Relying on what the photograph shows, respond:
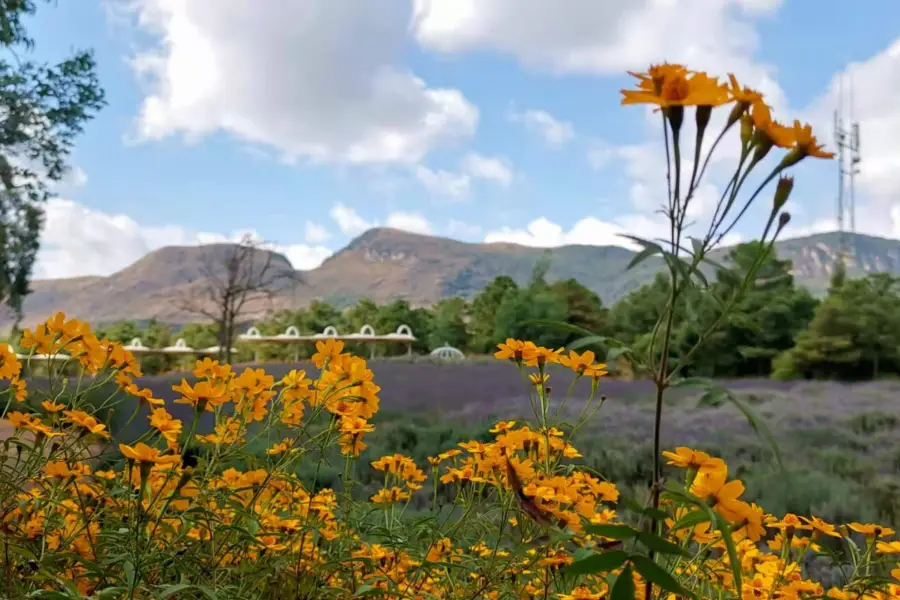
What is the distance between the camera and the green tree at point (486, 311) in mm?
18500

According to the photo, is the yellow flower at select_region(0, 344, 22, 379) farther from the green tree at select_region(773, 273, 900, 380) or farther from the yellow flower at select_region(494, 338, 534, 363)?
the green tree at select_region(773, 273, 900, 380)

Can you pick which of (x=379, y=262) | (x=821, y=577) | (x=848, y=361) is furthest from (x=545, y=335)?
(x=379, y=262)

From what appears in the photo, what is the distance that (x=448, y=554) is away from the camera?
A: 0.99 meters

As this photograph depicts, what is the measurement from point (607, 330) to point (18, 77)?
11.9 meters

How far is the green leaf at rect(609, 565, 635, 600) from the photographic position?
15.4 inches

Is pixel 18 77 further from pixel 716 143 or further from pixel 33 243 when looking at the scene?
pixel 716 143

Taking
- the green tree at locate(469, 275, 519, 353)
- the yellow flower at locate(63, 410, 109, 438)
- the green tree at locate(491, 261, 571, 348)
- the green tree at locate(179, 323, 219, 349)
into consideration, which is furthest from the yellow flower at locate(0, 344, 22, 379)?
the green tree at locate(179, 323, 219, 349)

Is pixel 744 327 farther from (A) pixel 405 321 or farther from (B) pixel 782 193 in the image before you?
(A) pixel 405 321

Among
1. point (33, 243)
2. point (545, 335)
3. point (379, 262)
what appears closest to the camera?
point (33, 243)

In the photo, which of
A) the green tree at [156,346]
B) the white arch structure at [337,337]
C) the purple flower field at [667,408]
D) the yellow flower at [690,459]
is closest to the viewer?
the yellow flower at [690,459]

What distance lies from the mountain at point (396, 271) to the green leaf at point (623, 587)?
93.4 m

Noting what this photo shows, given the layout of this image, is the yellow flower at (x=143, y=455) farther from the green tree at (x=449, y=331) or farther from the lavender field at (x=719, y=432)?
the green tree at (x=449, y=331)

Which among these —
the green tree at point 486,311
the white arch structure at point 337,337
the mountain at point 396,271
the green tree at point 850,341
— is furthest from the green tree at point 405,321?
the mountain at point 396,271

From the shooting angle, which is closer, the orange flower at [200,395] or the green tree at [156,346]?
the orange flower at [200,395]
